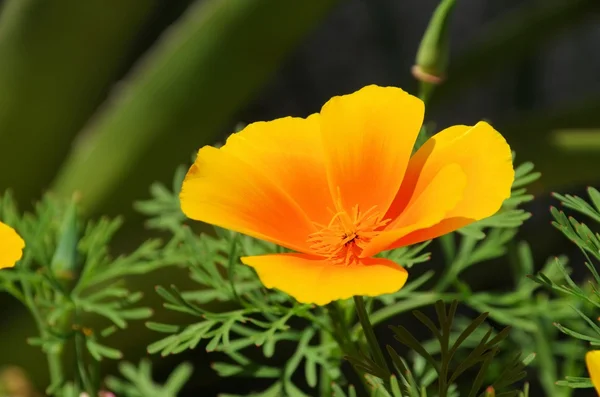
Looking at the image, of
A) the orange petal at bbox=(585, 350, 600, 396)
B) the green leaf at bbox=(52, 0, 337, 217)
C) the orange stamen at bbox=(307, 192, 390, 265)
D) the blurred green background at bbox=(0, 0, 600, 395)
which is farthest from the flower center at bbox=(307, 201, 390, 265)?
the green leaf at bbox=(52, 0, 337, 217)

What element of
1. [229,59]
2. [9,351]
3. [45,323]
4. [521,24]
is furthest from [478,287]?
[45,323]

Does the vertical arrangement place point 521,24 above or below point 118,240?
above

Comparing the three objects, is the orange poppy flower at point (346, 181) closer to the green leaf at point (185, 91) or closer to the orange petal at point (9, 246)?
the orange petal at point (9, 246)

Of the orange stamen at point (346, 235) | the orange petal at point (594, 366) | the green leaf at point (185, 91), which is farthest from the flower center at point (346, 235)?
the green leaf at point (185, 91)

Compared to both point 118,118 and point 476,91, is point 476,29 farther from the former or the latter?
point 118,118

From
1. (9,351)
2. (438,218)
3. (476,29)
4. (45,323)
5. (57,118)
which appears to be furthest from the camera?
(476,29)

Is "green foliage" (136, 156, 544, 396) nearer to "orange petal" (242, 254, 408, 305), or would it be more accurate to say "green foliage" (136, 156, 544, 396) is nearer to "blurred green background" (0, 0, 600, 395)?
"orange petal" (242, 254, 408, 305)
